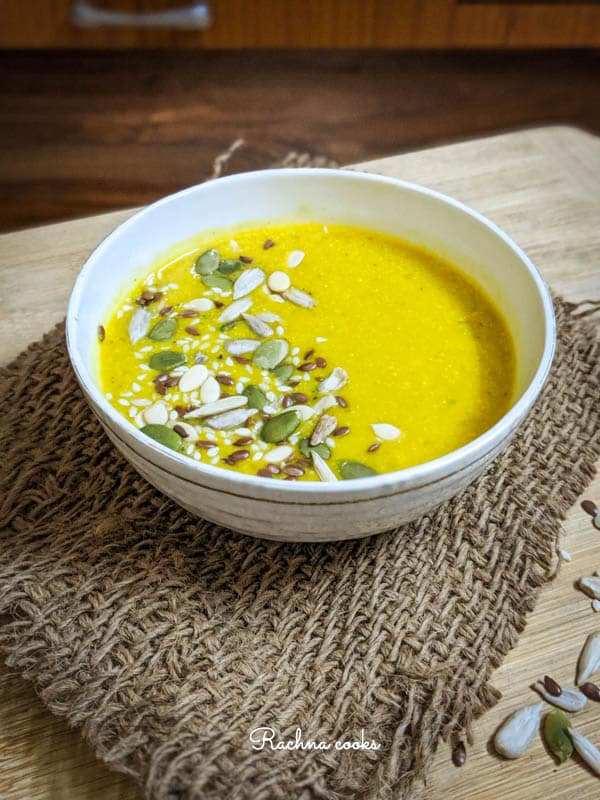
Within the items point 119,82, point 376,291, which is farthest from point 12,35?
point 376,291

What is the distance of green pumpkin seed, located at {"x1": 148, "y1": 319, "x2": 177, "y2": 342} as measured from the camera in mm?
1163

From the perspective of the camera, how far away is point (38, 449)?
3.71 feet

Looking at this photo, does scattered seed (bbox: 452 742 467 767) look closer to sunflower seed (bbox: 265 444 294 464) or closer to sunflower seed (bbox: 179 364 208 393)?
sunflower seed (bbox: 265 444 294 464)

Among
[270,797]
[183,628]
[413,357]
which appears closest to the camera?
[270,797]

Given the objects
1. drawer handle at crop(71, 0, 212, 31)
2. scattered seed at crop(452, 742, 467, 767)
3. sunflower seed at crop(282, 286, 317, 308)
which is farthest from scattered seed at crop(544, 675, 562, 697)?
drawer handle at crop(71, 0, 212, 31)

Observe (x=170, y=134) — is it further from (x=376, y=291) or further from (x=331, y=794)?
(x=331, y=794)

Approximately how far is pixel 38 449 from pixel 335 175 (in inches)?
22.7

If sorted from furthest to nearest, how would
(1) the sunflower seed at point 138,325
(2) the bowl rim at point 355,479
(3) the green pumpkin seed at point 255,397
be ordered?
(1) the sunflower seed at point 138,325 < (3) the green pumpkin seed at point 255,397 < (2) the bowl rim at point 355,479

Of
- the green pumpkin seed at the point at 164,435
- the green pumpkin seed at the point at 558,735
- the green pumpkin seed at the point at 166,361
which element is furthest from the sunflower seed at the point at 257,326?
the green pumpkin seed at the point at 558,735

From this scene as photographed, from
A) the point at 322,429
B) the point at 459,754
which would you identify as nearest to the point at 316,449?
the point at 322,429

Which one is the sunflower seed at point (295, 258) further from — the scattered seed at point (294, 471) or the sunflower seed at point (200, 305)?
the scattered seed at point (294, 471)

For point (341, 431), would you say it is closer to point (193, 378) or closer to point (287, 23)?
point (193, 378)

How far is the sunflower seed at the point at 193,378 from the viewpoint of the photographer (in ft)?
3.58

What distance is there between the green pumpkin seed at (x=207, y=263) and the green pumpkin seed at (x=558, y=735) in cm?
73
